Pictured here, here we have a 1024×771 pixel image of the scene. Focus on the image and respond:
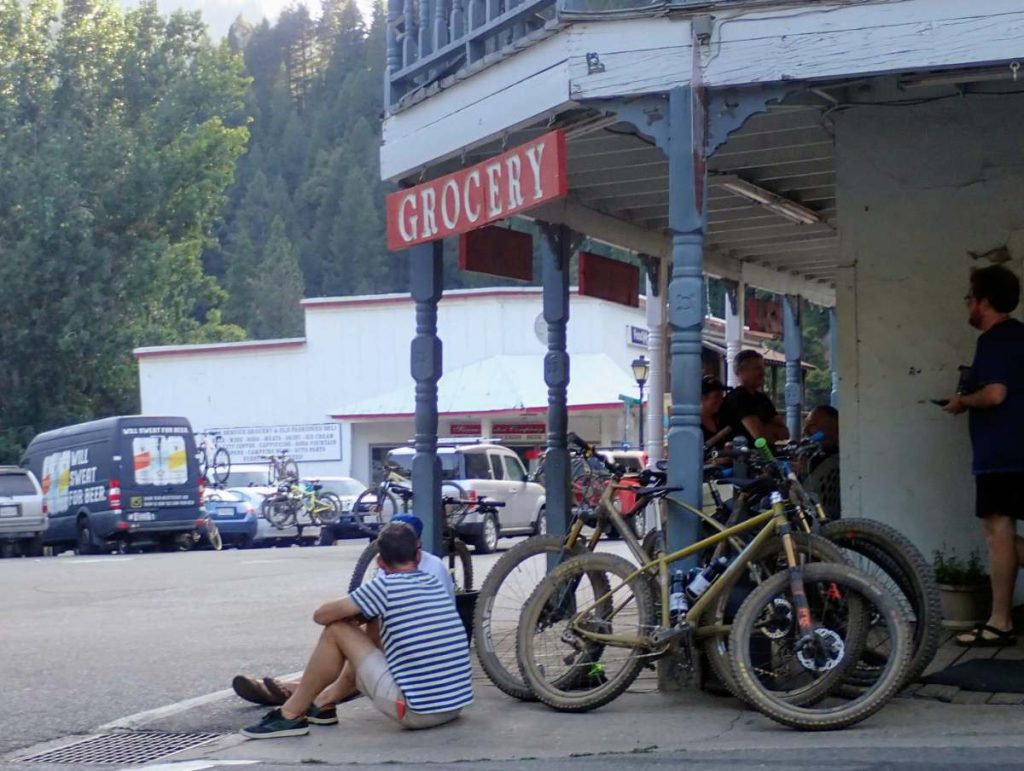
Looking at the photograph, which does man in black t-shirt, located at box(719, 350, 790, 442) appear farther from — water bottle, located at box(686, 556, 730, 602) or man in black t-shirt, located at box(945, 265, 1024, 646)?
water bottle, located at box(686, 556, 730, 602)

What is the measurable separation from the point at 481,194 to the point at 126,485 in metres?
20.6

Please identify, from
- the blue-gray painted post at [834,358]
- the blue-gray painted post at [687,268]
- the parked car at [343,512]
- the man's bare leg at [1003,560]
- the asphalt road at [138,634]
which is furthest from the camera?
the parked car at [343,512]

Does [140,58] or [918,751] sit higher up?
[140,58]

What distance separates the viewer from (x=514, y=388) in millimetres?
42750

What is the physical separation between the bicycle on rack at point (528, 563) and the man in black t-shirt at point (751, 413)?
2.26 metres

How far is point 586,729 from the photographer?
6.95 meters

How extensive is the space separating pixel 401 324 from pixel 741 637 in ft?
131

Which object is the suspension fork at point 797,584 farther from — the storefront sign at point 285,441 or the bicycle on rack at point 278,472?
the storefront sign at point 285,441

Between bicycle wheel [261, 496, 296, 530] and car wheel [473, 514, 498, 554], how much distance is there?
7480mm

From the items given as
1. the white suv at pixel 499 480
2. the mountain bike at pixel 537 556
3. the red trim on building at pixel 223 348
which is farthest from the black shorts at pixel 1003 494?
the red trim on building at pixel 223 348

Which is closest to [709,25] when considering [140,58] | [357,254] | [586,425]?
[586,425]

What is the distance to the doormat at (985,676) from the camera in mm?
7168

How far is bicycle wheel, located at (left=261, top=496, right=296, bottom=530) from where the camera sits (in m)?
31.9

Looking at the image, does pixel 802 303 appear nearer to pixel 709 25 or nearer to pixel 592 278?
pixel 592 278
